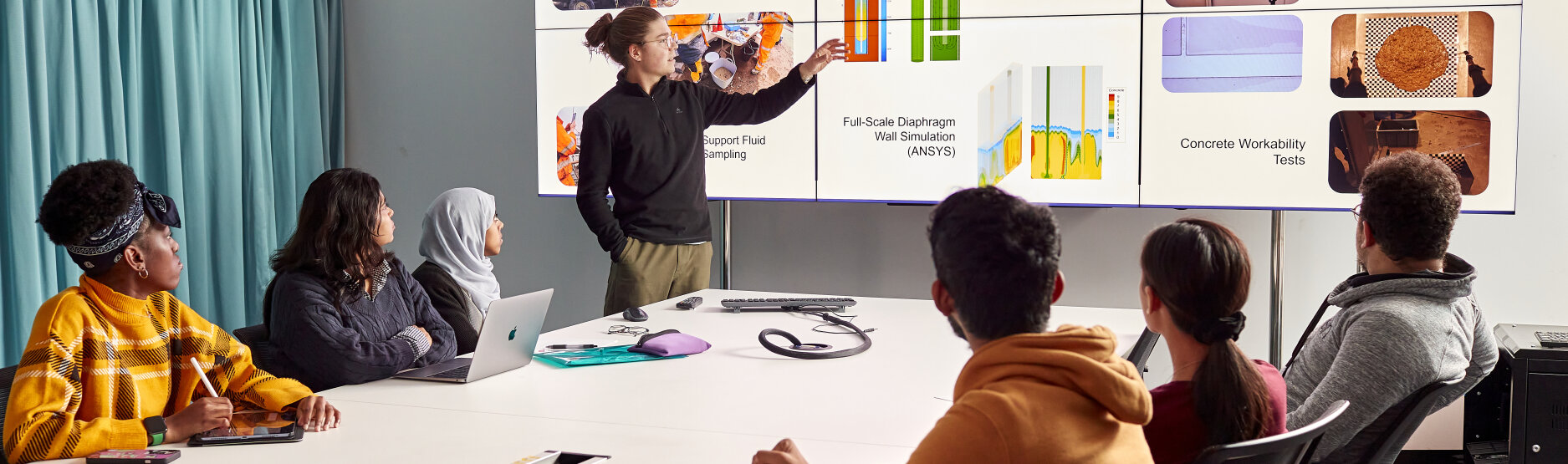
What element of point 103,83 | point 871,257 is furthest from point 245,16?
point 871,257

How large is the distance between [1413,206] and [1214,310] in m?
0.61

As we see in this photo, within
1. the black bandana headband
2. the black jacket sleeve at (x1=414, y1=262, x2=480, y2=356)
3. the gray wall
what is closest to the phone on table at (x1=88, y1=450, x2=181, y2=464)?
the black bandana headband

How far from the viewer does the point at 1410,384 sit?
1610 mm

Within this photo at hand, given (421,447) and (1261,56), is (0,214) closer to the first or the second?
(421,447)

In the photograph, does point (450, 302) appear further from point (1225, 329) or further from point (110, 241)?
point (1225, 329)

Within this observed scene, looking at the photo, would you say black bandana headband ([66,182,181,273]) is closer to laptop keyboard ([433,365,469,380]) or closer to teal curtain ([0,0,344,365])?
laptop keyboard ([433,365,469,380])

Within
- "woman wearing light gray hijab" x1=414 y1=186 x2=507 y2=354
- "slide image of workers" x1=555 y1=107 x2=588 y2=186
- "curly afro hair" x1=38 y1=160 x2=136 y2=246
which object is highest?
"slide image of workers" x1=555 y1=107 x2=588 y2=186

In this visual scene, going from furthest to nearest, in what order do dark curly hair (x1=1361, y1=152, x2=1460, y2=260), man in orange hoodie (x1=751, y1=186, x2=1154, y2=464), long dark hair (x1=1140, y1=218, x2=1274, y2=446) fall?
1. dark curly hair (x1=1361, y1=152, x2=1460, y2=260)
2. long dark hair (x1=1140, y1=218, x2=1274, y2=446)
3. man in orange hoodie (x1=751, y1=186, x2=1154, y2=464)

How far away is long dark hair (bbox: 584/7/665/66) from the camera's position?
11.3 feet

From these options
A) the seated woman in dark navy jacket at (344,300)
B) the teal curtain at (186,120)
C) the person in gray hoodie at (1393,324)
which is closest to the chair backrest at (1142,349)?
the person in gray hoodie at (1393,324)

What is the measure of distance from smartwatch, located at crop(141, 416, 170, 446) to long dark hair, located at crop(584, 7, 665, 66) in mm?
2152

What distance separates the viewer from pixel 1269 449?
1195mm

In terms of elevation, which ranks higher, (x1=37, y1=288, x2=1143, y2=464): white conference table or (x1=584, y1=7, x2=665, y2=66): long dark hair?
(x1=584, y1=7, x2=665, y2=66): long dark hair

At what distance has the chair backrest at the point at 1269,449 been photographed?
1.17 metres
